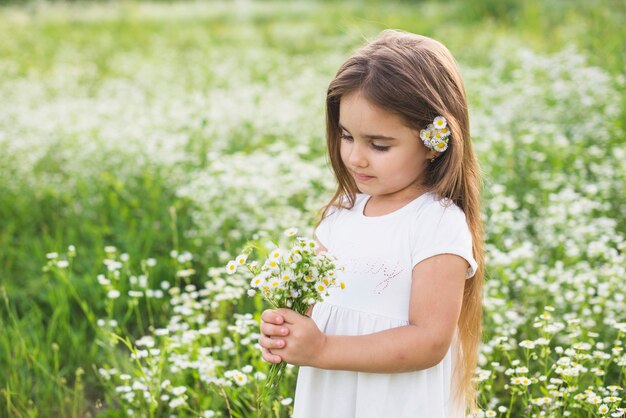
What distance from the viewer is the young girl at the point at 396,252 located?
1908mm

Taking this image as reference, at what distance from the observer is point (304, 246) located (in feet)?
5.89

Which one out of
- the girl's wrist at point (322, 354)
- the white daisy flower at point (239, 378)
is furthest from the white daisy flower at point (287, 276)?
the white daisy flower at point (239, 378)

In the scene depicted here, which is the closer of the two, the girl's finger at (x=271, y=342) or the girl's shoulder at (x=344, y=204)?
the girl's finger at (x=271, y=342)

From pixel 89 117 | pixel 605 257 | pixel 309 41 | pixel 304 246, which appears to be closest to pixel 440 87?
pixel 304 246

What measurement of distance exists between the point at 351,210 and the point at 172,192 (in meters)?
2.64

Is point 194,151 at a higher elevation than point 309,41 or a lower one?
lower

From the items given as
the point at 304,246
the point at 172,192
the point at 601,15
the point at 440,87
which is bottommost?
the point at 172,192

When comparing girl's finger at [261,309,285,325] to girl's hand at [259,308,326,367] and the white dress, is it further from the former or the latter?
the white dress

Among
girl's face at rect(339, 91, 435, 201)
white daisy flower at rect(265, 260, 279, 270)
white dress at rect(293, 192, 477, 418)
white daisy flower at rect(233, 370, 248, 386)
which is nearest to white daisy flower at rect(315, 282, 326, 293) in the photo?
white daisy flower at rect(265, 260, 279, 270)

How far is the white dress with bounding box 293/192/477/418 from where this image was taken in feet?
6.53

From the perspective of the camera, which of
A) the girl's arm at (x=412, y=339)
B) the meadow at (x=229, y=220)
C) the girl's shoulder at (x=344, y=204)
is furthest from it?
the meadow at (x=229, y=220)

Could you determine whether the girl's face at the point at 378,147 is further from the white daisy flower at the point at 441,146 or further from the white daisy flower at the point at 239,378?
the white daisy flower at the point at 239,378

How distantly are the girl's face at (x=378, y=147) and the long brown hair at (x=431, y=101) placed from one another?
0.03 m

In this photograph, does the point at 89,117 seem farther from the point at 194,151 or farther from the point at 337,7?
the point at 337,7
